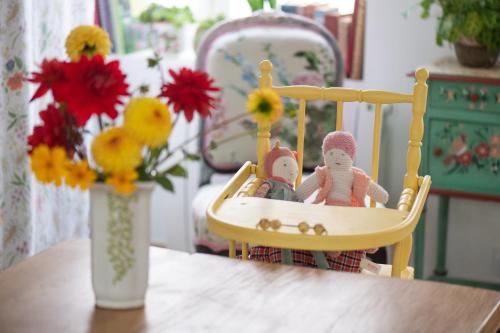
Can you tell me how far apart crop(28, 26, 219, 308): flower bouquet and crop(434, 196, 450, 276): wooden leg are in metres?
1.99

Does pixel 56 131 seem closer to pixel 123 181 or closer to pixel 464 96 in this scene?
pixel 123 181

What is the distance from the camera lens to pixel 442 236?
348 cm

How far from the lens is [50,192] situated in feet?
11.0

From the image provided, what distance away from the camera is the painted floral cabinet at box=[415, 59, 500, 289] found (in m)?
3.11

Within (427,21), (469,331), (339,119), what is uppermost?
(427,21)

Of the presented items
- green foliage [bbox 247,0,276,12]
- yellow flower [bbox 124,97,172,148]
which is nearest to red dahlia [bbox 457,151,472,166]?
green foliage [bbox 247,0,276,12]

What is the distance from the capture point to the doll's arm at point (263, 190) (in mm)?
2229

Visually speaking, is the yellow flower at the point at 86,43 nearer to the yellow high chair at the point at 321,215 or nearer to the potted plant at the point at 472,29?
the yellow high chair at the point at 321,215

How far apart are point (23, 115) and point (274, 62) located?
0.86 metres

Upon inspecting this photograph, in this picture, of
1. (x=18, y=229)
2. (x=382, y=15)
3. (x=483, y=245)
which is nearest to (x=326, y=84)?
(x=382, y=15)

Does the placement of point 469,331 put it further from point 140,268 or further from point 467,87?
point 467,87

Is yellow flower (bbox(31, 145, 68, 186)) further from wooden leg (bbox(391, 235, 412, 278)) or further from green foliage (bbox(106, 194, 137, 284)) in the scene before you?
wooden leg (bbox(391, 235, 412, 278))

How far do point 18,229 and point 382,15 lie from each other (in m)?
1.48

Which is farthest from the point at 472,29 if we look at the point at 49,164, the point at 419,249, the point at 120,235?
the point at 49,164
